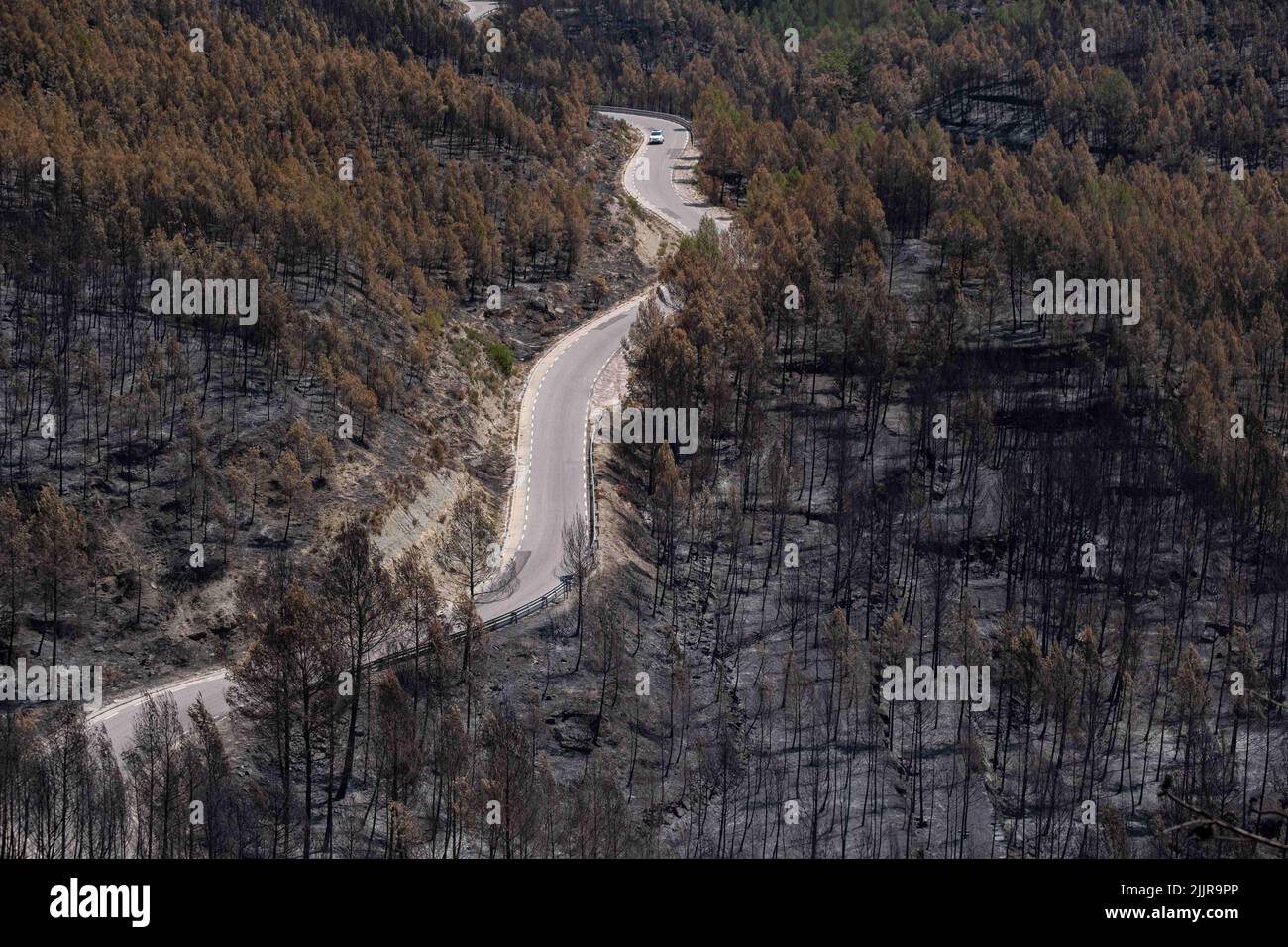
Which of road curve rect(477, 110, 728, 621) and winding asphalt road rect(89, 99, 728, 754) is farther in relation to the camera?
road curve rect(477, 110, 728, 621)

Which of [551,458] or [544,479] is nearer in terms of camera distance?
[544,479]

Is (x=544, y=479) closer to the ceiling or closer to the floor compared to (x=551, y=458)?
closer to the floor

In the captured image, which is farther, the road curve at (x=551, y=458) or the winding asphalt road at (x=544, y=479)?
the road curve at (x=551, y=458)

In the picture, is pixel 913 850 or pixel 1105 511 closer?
pixel 913 850

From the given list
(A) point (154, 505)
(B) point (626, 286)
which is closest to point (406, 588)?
(A) point (154, 505)

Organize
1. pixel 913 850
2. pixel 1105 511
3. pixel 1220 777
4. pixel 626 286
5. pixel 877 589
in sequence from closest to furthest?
pixel 913 850, pixel 1220 777, pixel 877 589, pixel 1105 511, pixel 626 286

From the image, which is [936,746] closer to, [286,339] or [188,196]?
[286,339]
